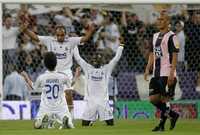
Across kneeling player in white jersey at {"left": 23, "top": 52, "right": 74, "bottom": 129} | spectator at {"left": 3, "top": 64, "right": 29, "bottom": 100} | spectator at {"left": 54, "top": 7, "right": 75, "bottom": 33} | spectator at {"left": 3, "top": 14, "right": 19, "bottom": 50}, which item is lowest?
kneeling player in white jersey at {"left": 23, "top": 52, "right": 74, "bottom": 129}

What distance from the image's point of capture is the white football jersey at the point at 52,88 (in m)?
15.1

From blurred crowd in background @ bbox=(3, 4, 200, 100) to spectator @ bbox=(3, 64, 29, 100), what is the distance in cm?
12

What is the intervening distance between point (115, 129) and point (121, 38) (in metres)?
5.46

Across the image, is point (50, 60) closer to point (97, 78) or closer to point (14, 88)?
point (97, 78)

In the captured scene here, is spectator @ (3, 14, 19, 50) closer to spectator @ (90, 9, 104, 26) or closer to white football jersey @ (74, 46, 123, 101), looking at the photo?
spectator @ (90, 9, 104, 26)

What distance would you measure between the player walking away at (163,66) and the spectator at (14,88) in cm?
551

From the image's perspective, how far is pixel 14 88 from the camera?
2030 centimetres

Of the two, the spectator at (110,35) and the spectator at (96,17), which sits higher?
the spectator at (96,17)

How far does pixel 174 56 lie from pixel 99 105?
133 inches

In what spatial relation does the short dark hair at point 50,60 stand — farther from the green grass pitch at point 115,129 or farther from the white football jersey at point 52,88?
the green grass pitch at point 115,129

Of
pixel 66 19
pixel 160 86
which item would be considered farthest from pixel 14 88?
pixel 160 86

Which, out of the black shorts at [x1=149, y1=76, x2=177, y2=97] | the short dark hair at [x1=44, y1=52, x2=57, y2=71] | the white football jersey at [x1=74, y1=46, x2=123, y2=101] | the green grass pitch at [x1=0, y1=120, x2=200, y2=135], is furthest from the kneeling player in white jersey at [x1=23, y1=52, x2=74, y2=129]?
the white football jersey at [x1=74, y1=46, x2=123, y2=101]

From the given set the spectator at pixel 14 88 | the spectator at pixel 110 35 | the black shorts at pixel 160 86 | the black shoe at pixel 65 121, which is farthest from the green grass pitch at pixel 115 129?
the spectator at pixel 110 35

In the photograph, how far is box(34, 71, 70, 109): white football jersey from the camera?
15078 mm
